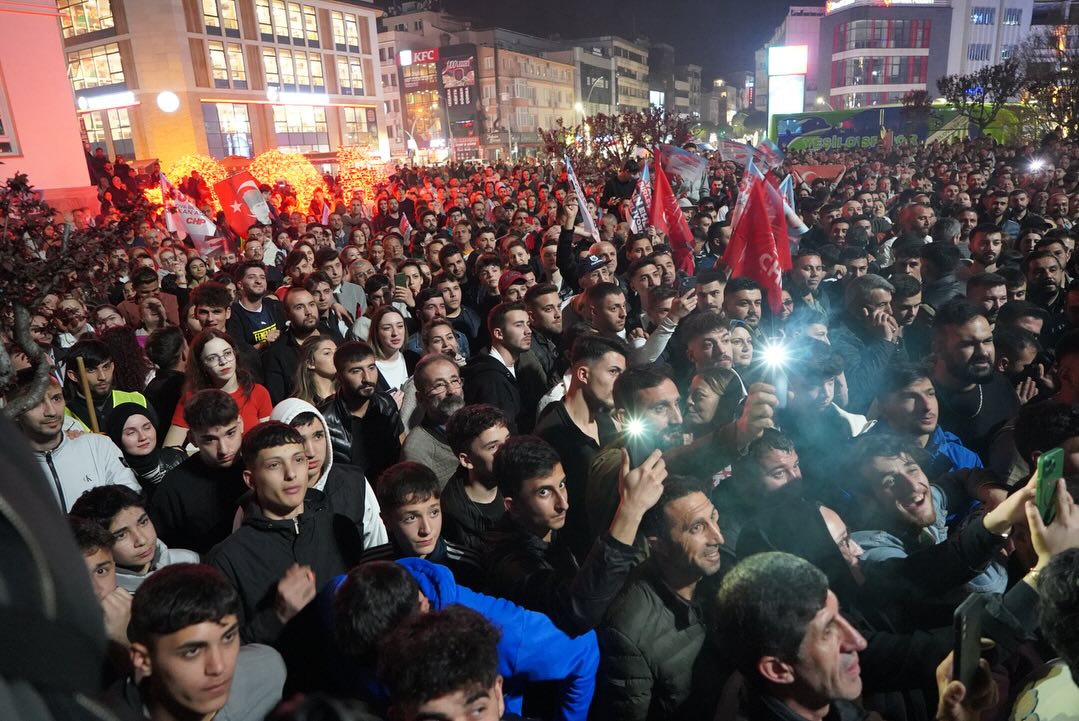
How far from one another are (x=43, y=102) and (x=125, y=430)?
1924 centimetres

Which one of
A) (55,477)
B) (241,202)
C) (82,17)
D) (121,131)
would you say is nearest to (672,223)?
(241,202)

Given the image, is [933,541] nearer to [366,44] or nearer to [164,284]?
[164,284]

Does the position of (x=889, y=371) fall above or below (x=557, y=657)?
above

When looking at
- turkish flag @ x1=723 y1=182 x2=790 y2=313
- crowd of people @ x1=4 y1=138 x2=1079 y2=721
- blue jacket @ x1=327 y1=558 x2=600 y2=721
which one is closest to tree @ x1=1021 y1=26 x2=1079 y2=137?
turkish flag @ x1=723 y1=182 x2=790 y2=313

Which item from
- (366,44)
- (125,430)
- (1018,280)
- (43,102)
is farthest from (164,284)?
(366,44)

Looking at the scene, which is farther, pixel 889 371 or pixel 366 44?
pixel 366 44

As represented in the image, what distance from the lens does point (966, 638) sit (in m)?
1.83

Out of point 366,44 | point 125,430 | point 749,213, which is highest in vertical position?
point 366,44

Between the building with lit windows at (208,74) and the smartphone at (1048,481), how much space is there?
4726 cm

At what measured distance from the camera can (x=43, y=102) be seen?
19094mm

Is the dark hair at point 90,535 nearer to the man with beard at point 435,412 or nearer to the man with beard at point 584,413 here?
the man with beard at point 435,412

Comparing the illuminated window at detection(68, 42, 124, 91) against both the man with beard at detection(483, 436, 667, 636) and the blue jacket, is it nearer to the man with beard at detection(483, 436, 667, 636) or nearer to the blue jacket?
the man with beard at detection(483, 436, 667, 636)

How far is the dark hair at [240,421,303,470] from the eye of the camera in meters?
3.35

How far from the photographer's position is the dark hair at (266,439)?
3.35m
